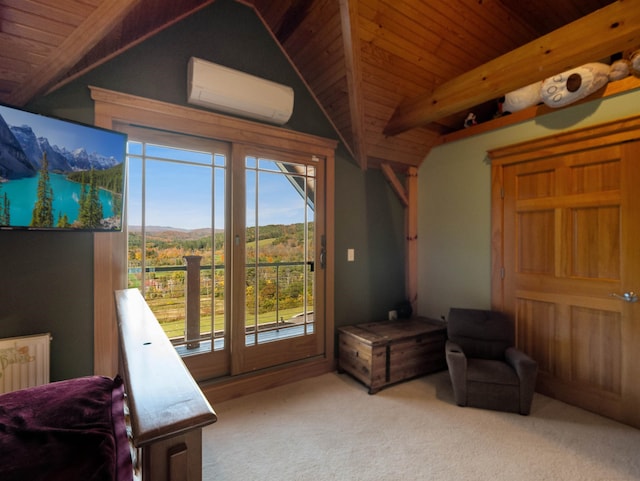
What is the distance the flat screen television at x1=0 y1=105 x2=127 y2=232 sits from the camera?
5.30ft

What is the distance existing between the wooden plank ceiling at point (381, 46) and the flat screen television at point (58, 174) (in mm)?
344

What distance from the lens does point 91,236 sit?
2.03 metres

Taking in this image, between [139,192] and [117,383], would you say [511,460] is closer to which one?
[117,383]

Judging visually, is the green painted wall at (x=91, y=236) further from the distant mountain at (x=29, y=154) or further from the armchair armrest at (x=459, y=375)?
the armchair armrest at (x=459, y=375)

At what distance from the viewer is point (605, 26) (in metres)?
1.69

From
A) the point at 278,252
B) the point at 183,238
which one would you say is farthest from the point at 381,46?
the point at 183,238

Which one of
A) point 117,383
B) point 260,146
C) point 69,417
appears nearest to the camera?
point 69,417

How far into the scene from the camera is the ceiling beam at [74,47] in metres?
1.61

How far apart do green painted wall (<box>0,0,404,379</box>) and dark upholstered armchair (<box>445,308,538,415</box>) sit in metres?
1.00

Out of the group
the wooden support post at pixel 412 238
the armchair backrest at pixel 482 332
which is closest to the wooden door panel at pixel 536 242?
the armchair backrest at pixel 482 332

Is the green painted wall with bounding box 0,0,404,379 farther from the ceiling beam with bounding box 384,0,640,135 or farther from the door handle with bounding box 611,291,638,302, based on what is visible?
the door handle with bounding box 611,291,638,302

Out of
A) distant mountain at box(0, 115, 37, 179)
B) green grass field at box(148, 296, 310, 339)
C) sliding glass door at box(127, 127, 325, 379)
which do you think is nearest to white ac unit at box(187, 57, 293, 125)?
sliding glass door at box(127, 127, 325, 379)

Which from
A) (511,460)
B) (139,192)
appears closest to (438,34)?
(139,192)

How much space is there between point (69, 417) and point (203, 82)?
2221mm
